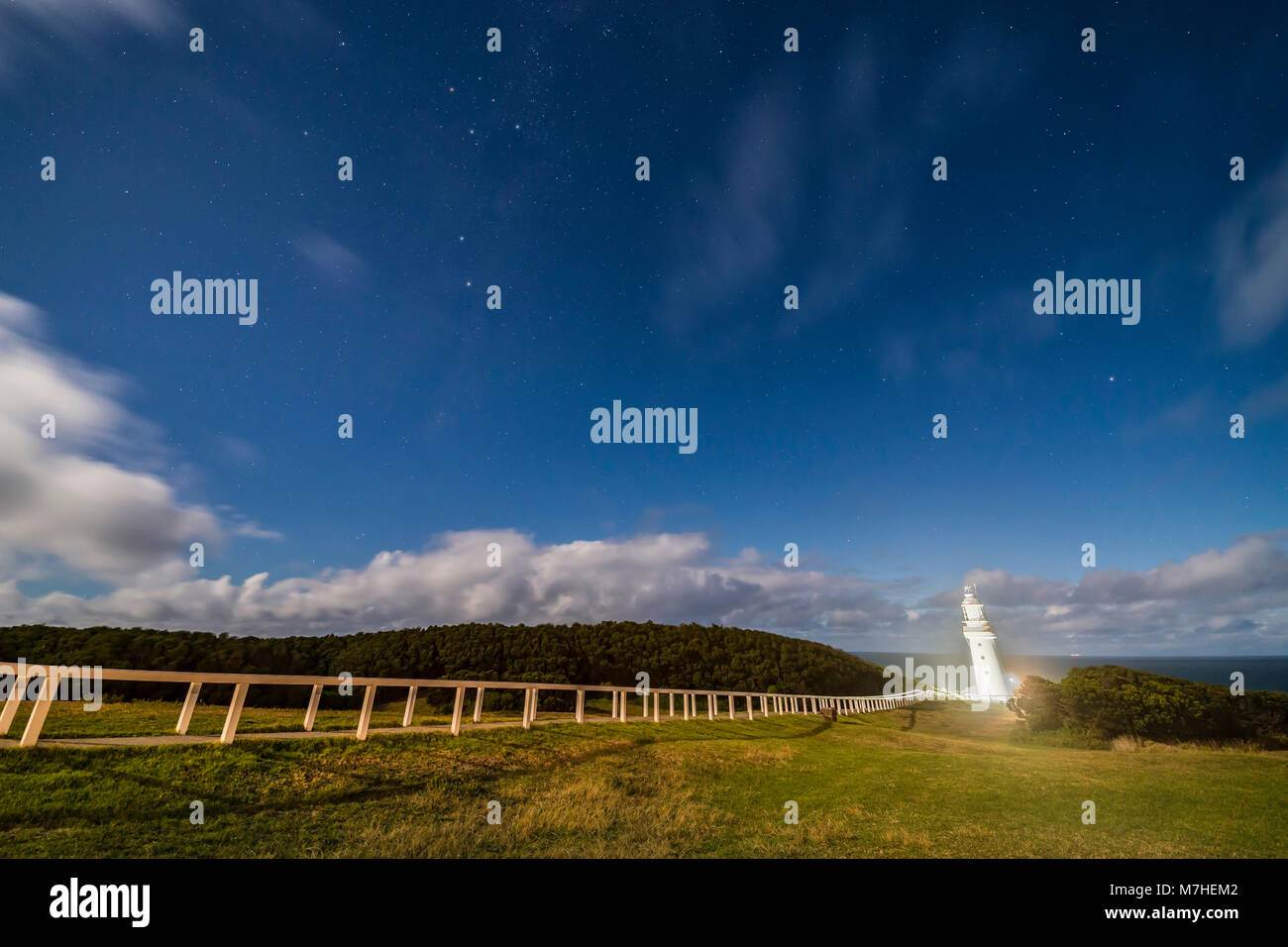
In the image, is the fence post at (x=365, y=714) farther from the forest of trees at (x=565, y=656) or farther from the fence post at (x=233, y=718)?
the forest of trees at (x=565, y=656)

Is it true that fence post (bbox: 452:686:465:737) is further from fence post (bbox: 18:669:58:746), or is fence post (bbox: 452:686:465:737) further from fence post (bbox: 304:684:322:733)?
fence post (bbox: 18:669:58:746)

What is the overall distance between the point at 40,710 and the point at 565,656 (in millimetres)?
56410

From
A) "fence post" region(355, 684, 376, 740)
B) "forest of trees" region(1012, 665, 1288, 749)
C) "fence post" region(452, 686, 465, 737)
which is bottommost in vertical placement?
"forest of trees" region(1012, 665, 1288, 749)

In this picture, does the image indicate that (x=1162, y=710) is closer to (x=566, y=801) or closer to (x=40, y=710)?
(x=566, y=801)

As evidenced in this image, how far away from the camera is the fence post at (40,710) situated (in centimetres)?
741

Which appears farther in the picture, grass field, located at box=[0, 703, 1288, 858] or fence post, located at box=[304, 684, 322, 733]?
fence post, located at box=[304, 684, 322, 733]

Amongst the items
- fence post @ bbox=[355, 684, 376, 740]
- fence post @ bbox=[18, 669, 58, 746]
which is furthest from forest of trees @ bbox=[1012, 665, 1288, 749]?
fence post @ bbox=[18, 669, 58, 746]

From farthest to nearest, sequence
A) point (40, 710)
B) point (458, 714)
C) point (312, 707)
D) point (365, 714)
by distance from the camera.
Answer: point (458, 714) < point (312, 707) < point (365, 714) < point (40, 710)

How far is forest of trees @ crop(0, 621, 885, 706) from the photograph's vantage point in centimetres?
4541

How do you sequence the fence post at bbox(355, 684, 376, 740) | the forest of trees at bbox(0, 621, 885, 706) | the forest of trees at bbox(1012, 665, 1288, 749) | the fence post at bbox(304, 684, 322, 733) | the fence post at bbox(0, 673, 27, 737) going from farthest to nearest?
the forest of trees at bbox(0, 621, 885, 706) → the forest of trees at bbox(1012, 665, 1288, 749) → the fence post at bbox(304, 684, 322, 733) → the fence post at bbox(355, 684, 376, 740) → the fence post at bbox(0, 673, 27, 737)

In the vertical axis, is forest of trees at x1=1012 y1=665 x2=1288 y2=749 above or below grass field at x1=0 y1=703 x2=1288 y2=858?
below

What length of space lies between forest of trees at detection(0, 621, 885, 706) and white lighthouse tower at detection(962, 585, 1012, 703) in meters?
16.1

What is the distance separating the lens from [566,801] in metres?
9.24

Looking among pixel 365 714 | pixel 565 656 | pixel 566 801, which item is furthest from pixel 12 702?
pixel 565 656
